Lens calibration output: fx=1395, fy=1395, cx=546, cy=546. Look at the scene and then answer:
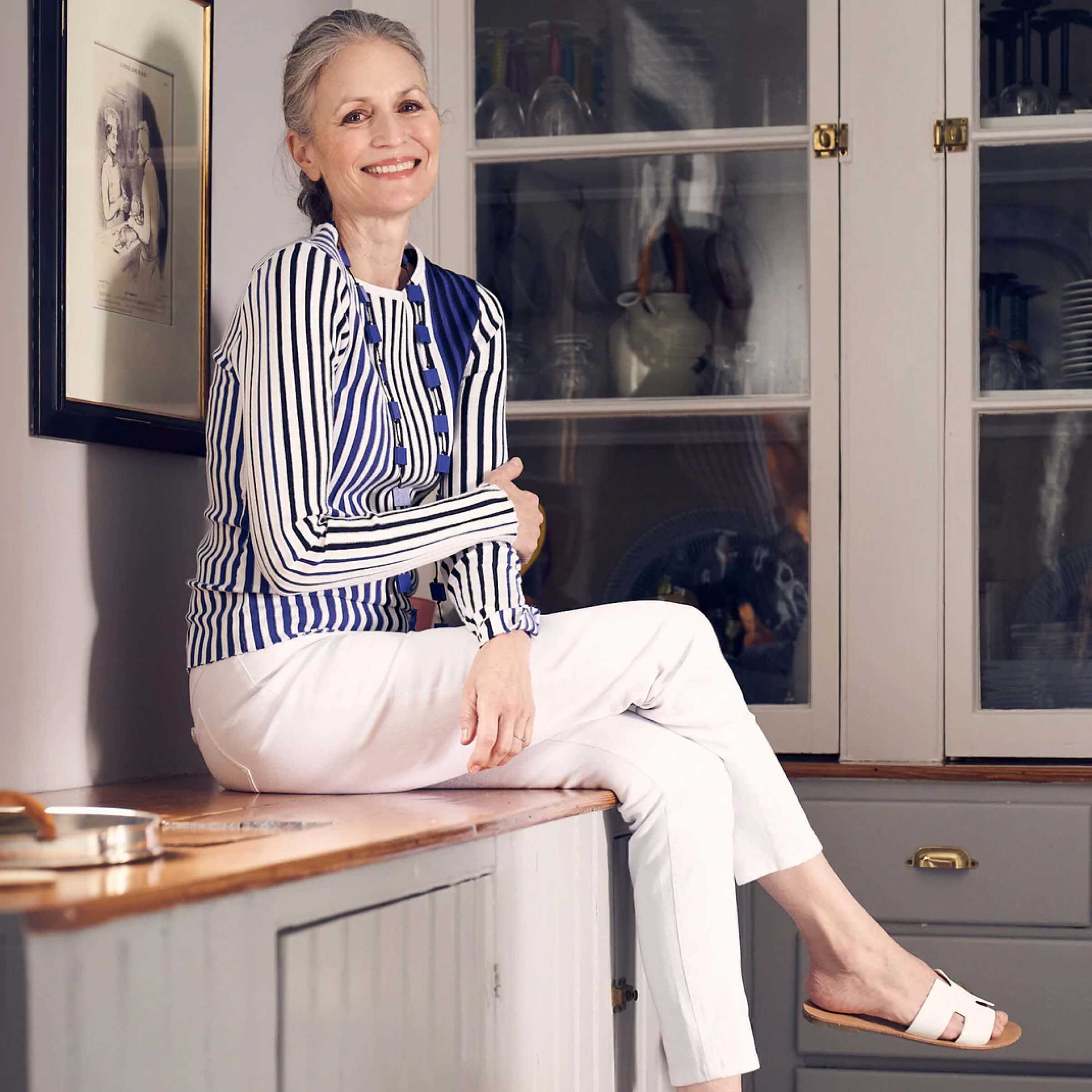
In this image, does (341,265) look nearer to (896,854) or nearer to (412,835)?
(412,835)

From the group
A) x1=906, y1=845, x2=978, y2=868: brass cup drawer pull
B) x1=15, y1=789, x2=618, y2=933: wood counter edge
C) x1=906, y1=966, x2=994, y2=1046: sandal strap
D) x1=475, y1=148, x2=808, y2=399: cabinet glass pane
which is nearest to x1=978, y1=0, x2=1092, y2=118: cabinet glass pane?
x1=475, y1=148, x2=808, y2=399: cabinet glass pane

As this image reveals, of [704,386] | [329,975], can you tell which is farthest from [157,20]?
[329,975]

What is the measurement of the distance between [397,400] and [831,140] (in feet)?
3.11

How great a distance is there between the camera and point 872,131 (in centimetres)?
209

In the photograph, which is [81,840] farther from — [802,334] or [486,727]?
[802,334]

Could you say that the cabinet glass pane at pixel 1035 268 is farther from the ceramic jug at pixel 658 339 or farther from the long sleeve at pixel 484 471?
the long sleeve at pixel 484 471

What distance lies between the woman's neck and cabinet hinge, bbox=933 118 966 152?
36.4 inches

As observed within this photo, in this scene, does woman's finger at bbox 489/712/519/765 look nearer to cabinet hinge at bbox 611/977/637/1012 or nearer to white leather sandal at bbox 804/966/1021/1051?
cabinet hinge at bbox 611/977/637/1012

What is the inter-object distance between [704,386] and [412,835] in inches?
50.9

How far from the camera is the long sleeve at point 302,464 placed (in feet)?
4.34

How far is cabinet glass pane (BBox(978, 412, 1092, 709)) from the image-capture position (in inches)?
81.5

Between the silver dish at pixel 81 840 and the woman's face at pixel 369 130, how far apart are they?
2.67 feet

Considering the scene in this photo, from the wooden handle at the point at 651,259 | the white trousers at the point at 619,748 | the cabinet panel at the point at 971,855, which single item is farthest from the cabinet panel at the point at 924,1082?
the wooden handle at the point at 651,259

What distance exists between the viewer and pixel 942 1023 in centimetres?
147
